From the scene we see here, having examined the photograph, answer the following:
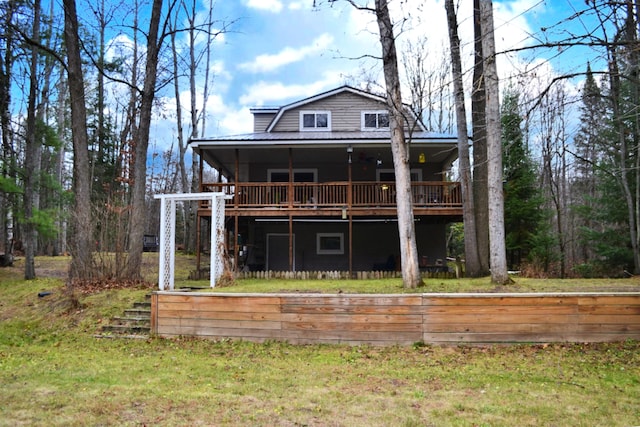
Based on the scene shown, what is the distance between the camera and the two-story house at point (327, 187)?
15430 millimetres

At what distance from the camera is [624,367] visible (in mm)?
5918

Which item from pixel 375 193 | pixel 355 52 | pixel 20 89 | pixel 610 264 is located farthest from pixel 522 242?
pixel 20 89

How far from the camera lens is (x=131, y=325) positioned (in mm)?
9070

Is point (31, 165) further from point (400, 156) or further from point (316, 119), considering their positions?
point (400, 156)

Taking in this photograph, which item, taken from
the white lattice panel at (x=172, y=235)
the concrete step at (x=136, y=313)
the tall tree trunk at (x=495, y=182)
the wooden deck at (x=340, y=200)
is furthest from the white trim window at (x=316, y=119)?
the concrete step at (x=136, y=313)

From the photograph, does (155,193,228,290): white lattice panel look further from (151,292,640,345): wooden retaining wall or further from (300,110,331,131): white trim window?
(300,110,331,131): white trim window

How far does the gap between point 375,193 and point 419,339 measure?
8.91 meters

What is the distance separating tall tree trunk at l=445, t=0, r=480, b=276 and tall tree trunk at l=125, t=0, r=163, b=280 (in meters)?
9.11

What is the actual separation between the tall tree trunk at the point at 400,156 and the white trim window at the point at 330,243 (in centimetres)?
800

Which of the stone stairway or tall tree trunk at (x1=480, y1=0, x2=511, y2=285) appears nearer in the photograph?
the stone stairway

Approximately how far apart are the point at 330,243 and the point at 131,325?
1026cm

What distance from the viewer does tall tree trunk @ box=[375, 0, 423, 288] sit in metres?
9.97

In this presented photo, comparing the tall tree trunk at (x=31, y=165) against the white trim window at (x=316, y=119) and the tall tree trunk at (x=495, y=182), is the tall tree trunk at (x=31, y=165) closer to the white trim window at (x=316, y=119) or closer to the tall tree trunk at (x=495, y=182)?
the white trim window at (x=316, y=119)

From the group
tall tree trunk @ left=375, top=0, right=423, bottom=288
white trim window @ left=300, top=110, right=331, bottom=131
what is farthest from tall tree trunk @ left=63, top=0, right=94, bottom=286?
white trim window @ left=300, top=110, right=331, bottom=131
